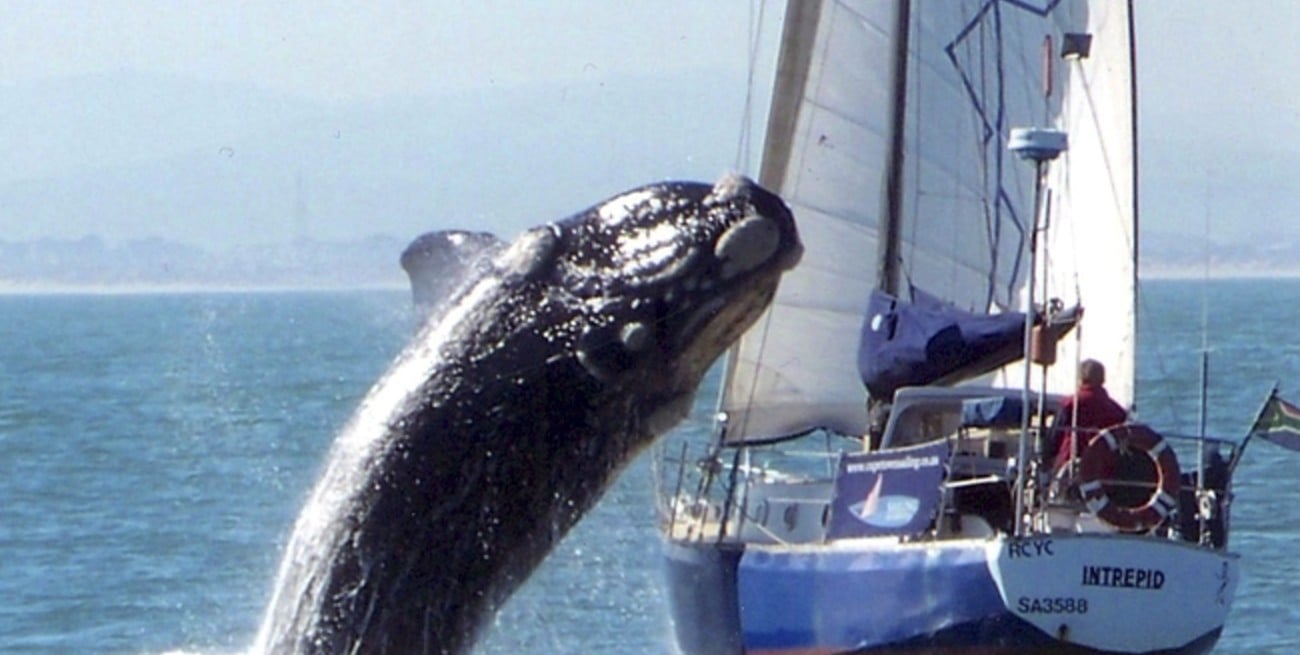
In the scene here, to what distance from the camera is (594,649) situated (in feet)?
79.3

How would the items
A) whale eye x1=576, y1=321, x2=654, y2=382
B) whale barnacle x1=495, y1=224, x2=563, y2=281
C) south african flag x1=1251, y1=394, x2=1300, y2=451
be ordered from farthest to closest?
1. south african flag x1=1251, y1=394, x2=1300, y2=451
2. whale barnacle x1=495, y1=224, x2=563, y2=281
3. whale eye x1=576, y1=321, x2=654, y2=382

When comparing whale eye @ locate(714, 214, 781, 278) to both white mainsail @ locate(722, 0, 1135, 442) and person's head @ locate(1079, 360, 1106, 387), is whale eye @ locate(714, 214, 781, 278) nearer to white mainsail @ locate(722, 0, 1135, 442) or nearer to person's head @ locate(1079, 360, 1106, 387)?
person's head @ locate(1079, 360, 1106, 387)

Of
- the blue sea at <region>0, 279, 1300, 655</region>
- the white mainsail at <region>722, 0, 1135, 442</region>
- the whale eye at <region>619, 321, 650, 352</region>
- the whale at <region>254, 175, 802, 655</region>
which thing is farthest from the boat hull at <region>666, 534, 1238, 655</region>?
the whale eye at <region>619, 321, 650, 352</region>

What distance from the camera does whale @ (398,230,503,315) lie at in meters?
9.69

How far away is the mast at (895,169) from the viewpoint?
90.3 ft

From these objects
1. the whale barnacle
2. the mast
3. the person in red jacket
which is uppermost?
the mast

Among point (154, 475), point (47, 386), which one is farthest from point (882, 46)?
point (47, 386)

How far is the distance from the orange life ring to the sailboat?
0.07 feet

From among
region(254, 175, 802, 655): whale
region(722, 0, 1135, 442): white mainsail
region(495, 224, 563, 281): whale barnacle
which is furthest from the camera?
region(722, 0, 1135, 442): white mainsail

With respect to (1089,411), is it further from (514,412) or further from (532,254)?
(514,412)

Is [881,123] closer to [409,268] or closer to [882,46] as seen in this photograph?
[882,46]

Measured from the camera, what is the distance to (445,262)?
980 centimetres

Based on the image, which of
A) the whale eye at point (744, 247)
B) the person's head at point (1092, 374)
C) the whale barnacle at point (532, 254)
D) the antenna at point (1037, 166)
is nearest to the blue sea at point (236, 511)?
the whale barnacle at point (532, 254)

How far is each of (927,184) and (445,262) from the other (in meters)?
19.0
